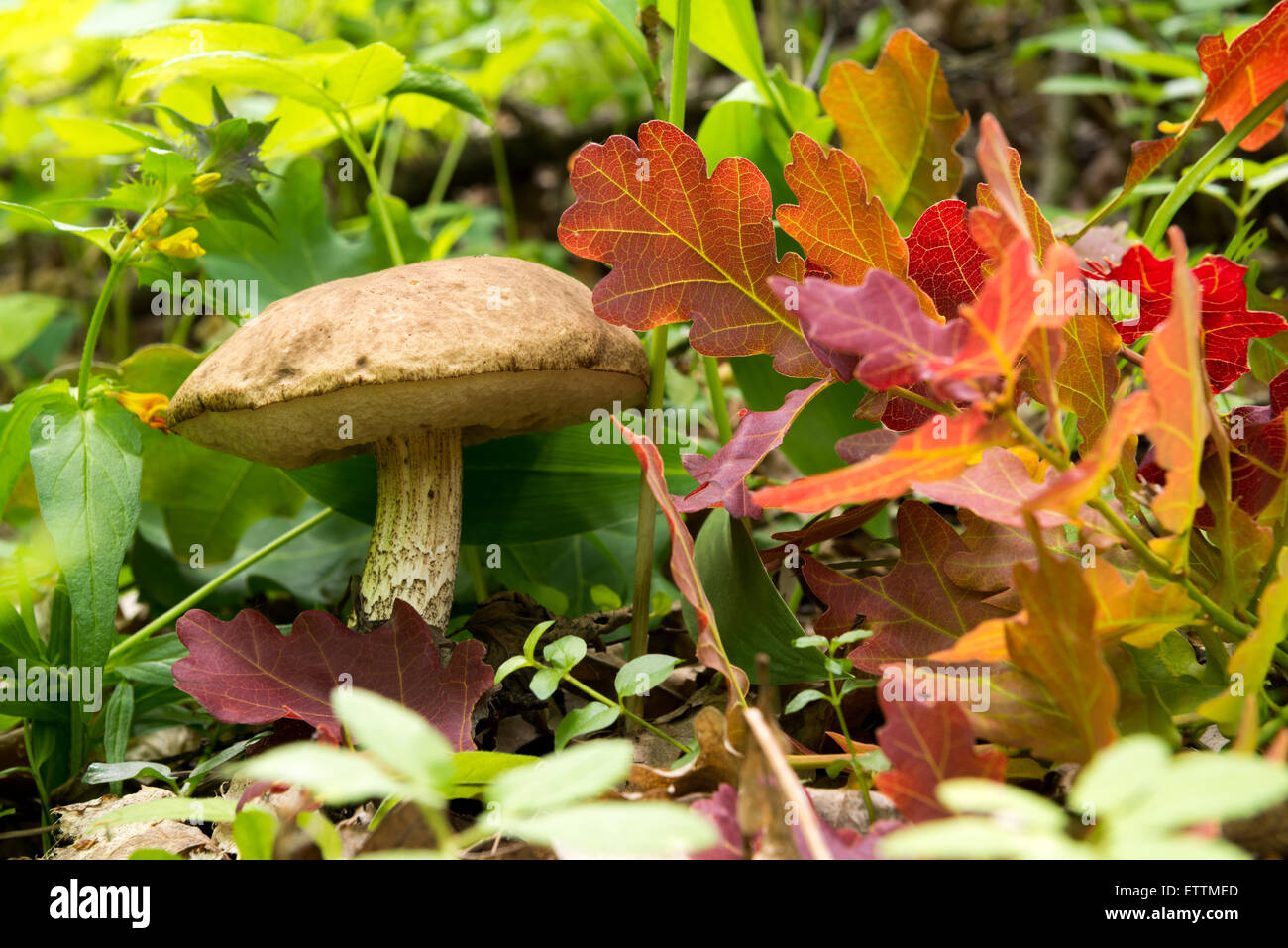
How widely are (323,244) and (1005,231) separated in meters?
1.29

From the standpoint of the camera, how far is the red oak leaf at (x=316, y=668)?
33.3 inches

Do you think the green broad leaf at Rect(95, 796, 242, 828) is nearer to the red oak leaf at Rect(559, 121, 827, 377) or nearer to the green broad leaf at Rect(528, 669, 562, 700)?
the green broad leaf at Rect(528, 669, 562, 700)

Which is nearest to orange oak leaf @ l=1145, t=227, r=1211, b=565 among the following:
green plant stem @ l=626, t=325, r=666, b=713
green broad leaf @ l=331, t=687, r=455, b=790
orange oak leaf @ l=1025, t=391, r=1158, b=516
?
orange oak leaf @ l=1025, t=391, r=1158, b=516

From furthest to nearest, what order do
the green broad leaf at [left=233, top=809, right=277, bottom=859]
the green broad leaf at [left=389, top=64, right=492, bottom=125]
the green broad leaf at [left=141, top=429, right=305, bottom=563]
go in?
the green broad leaf at [left=141, top=429, right=305, bottom=563] < the green broad leaf at [left=389, top=64, right=492, bottom=125] < the green broad leaf at [left=233, top=809, right=277, bottom=859]

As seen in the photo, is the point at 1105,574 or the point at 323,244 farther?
the point at 323,244

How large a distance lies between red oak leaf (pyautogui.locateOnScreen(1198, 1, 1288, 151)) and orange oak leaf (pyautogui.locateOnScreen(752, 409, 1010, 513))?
1.81 ft

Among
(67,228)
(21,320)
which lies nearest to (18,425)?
(67,228)

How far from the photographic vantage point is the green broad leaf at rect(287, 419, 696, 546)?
123cm

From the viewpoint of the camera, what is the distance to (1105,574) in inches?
23.8
